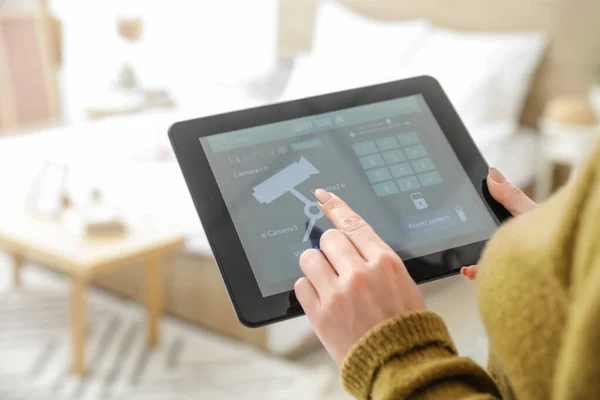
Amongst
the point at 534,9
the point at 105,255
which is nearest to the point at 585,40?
the point at 534,9

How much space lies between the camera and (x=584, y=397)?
0.38m

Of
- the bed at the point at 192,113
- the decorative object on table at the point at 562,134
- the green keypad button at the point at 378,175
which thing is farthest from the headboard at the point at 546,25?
the green keypad button at the point at 378,175

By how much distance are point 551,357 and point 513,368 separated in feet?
0.09

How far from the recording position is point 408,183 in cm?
74

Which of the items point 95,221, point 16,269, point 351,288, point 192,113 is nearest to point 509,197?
point 351,288

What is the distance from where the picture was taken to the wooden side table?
6.13 feet

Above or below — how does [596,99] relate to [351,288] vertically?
below

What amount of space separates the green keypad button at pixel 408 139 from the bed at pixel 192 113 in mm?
1219

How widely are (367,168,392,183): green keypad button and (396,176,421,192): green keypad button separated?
0.04 feet

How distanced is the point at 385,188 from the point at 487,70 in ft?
6.05

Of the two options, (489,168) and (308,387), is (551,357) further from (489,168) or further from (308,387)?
(308,387)

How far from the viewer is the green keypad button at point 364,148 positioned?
755 millimetres

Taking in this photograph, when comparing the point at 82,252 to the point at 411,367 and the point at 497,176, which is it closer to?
the point at 497,176

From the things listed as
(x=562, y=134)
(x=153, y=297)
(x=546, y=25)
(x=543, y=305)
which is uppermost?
(x=543, y=305)
